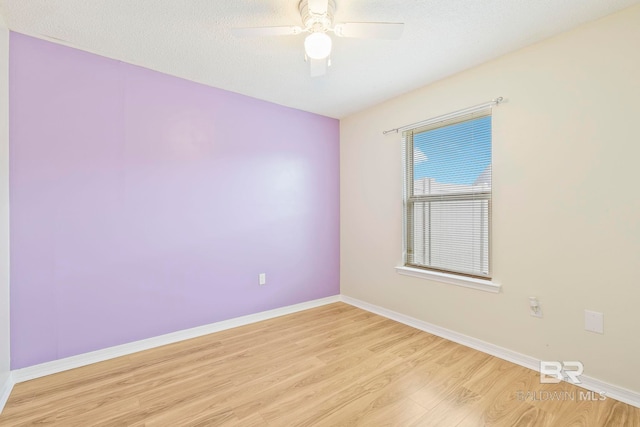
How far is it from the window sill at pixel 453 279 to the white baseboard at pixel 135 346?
1.33 metres

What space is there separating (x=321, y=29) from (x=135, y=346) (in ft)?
9.17

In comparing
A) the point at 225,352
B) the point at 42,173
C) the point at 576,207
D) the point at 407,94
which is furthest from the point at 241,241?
the point at 576,207

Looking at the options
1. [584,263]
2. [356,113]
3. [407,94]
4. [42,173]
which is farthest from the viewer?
[356,113]

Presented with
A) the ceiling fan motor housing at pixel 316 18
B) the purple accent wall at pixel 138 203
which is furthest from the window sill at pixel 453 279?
the ceiling fan motor housing at pixel 316 18

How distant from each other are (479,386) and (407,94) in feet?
8.56

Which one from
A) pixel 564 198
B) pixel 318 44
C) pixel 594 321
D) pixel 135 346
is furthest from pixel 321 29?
pixel 135 346

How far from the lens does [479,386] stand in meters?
1.91

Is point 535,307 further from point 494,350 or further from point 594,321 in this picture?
point 494,350

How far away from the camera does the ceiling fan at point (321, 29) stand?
159cm

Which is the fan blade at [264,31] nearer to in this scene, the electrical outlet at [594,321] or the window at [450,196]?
the window at [450,196]

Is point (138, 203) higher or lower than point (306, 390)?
higher

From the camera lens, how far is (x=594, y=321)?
186cm

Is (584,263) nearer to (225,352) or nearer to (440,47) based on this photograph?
(440,47)

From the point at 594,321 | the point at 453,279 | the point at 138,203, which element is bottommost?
the point at 594,321
